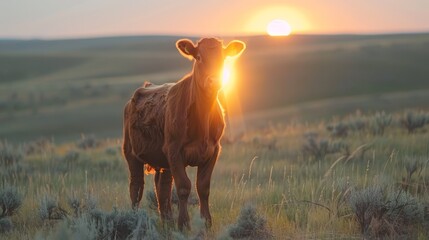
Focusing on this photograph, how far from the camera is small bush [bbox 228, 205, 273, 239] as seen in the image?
641cm

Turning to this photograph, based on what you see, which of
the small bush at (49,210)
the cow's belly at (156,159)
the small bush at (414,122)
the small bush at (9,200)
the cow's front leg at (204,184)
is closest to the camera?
the cow's front leg at (204,184)

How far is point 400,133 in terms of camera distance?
13797 mm

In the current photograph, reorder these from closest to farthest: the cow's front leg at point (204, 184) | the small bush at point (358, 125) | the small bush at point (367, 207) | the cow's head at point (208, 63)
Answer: the cow's head at point (208, 63)
the small bush at point (367, 207)
the cow's front leg at point (204, 184)
the small bush at point (358, 125)

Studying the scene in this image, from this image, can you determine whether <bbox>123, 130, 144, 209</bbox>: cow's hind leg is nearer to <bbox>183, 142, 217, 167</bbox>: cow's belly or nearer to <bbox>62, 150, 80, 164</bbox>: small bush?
<bbox>183, 142, 217, 167</bbox>: cow's belly

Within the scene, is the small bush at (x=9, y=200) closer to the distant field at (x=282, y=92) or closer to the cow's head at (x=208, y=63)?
the cow's head at (x=208, y=63)

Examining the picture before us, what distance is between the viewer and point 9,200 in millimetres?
7762

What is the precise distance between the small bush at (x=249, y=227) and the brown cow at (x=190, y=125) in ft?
1.41

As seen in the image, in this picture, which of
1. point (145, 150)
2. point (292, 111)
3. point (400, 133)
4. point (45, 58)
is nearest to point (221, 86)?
point (145, 150)

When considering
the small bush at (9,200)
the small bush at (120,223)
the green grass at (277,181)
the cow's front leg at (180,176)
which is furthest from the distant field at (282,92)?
the small bush at (120,223)

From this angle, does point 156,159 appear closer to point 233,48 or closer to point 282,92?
point 233,48

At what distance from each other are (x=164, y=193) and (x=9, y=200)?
1876 mm

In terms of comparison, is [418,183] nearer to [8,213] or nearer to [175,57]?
[8,213]

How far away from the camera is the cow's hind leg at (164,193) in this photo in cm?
749

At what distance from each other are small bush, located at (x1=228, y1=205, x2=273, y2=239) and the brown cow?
0.43 metres
